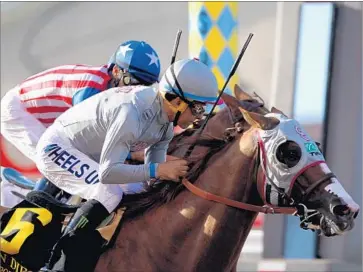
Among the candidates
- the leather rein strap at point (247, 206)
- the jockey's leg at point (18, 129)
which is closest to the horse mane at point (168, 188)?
the leather rein strap at point (247, 206)

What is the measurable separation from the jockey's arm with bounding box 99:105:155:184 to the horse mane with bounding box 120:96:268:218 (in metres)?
0.20

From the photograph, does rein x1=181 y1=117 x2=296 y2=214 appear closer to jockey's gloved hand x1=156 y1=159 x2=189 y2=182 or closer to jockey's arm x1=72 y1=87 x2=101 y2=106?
jockey's gloved hand x1=156 y1=159 x2=189 y2=182

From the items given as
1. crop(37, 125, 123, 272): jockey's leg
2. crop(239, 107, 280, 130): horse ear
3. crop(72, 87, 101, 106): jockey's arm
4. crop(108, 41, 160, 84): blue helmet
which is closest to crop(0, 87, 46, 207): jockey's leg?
crop(72, 87, 101, 106): jockey's arm

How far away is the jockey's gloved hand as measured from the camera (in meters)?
3.22

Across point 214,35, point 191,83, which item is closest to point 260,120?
point 191,83

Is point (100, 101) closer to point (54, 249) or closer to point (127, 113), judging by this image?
point (127, 113)

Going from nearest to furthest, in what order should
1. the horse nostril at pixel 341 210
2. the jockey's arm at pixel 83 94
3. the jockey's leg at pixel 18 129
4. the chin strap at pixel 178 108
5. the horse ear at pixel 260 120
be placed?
the horse nostril at pixel 341 210
the horse ear at pixel 260 120
the chin strap at pixel 178 108
the jockey's arm at pixel 83 94
the jockey's leg at pixel 18 129

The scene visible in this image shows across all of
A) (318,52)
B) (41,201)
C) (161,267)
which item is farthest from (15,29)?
(161,267)

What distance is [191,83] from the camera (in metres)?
3.23

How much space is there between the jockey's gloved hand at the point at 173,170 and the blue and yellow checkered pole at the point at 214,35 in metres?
2.35

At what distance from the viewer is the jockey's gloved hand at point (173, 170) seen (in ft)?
10.6

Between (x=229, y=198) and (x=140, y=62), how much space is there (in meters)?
1.05

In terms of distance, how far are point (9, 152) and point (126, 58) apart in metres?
3.71

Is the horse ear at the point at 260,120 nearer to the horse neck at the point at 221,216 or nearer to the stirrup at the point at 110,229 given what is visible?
the horse neck at the point at 221,216
